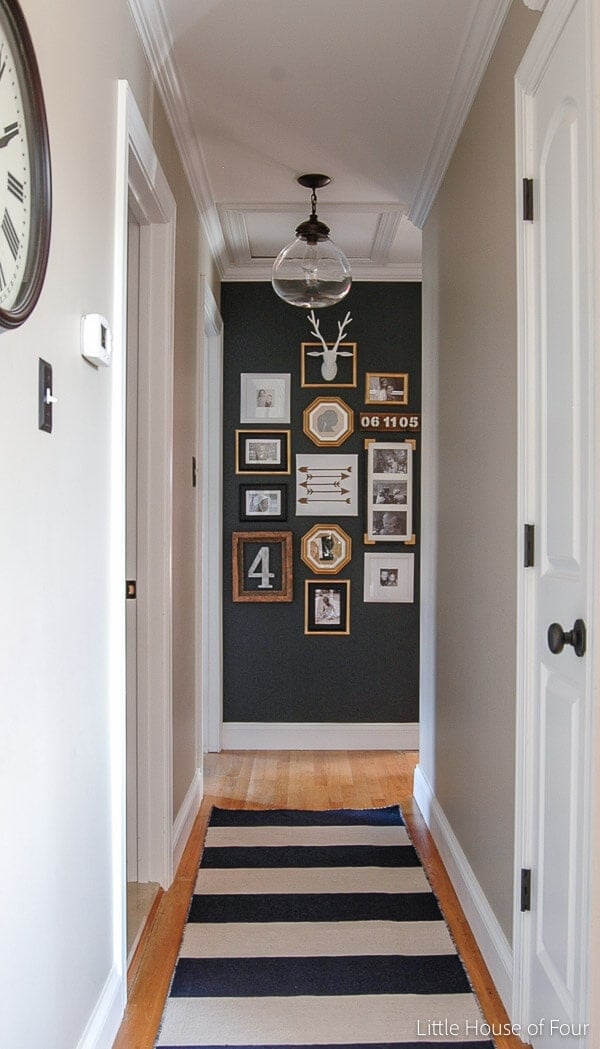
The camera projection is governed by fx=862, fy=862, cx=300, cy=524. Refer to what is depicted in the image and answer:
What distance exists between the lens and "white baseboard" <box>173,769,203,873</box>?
3008mm

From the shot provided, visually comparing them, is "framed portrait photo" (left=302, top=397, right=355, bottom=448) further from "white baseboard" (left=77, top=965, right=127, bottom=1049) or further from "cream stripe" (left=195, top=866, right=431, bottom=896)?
"white baseboard" (left=77, top=965, right=127, bottom=1049)

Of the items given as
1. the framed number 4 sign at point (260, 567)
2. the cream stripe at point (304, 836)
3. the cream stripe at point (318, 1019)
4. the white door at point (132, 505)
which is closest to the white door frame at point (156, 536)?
the white door at point (132, 505)

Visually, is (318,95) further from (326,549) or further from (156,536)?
(326,549)

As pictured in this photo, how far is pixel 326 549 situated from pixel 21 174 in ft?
11.6

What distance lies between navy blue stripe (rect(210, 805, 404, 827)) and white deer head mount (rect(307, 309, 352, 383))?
89.3 inches

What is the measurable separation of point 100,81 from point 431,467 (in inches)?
78.9

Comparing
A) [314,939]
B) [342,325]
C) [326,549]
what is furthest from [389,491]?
[314,939]

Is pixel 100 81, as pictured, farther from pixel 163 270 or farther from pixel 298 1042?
pixel 298 1042

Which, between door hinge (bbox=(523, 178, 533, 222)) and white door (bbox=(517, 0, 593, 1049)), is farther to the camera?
door hinge (bbox=(523, 178, 533, 222))

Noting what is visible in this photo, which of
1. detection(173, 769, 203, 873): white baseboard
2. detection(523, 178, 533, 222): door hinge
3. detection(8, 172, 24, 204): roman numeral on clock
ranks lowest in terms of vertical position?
detection(173, 769, 203, 873): white baseboard

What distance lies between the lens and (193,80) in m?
2.67

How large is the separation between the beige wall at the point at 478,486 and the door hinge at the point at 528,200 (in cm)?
15

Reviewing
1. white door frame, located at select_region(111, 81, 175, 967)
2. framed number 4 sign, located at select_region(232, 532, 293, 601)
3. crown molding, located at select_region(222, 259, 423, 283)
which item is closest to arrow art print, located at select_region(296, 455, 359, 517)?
framed number 4 sign, located at select_region(232, 532, 293, 601)

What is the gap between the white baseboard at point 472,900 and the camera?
6.97ft
